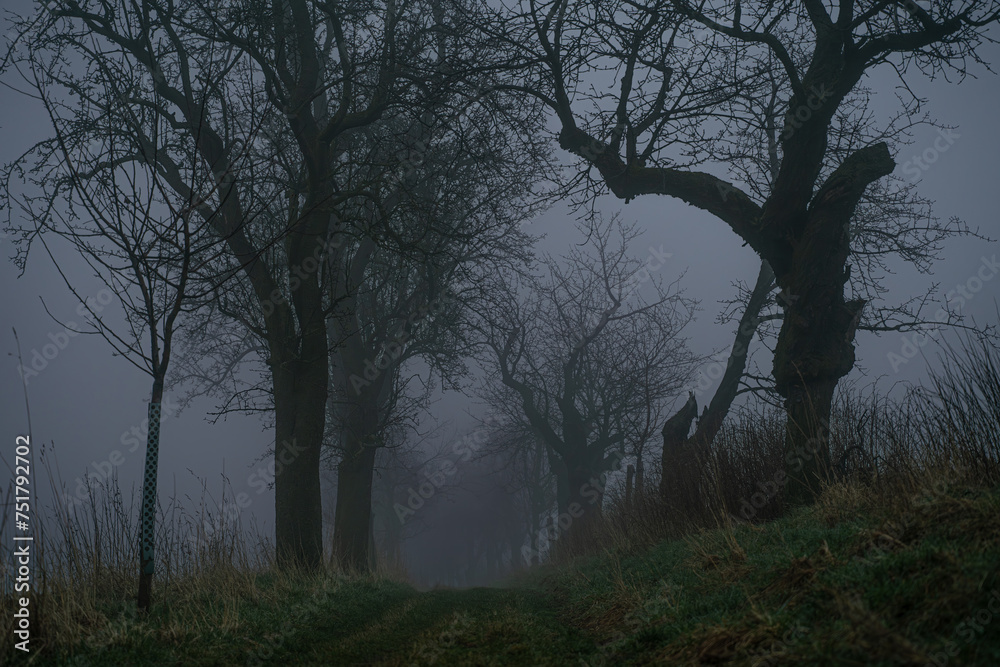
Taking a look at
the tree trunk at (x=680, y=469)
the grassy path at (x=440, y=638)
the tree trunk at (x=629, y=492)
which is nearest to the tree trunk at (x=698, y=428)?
the tree trunk at (x=680, y=469)

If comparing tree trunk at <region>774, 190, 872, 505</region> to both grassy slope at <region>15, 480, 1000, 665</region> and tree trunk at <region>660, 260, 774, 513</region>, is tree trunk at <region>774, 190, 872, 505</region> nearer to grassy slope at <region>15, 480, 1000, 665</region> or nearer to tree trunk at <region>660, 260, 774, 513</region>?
tree trunk at <region>660, 260, 774, 513</region>

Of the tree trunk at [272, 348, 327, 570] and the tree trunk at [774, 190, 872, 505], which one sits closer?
the tree trunk at [774, 190, 872, 505]

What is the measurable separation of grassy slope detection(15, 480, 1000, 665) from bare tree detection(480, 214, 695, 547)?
1373 centimetres

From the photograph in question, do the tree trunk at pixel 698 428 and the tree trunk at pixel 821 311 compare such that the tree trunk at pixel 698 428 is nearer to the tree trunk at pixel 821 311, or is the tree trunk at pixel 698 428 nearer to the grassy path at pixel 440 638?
the tree trunk at pixel 821 311

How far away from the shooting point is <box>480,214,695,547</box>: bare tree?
2042cm

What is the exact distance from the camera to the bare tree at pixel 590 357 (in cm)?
2042

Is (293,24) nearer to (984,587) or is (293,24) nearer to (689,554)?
(689,554)

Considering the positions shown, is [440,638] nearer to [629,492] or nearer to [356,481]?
[629,492]

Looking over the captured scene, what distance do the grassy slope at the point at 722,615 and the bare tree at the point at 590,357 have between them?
541 inches

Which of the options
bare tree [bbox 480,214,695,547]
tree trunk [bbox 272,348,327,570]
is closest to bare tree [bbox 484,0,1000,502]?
tree trunk [bbox 272,348,327,570]

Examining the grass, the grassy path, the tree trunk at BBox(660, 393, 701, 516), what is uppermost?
the tree trunk at BBox(660, 393, 701, 516)

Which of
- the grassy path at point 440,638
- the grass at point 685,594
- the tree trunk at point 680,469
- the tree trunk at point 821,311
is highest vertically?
the tree trunk at point 821,311

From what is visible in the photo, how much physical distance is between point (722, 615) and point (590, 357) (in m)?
18.2

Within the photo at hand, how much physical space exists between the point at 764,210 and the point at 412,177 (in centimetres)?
689
